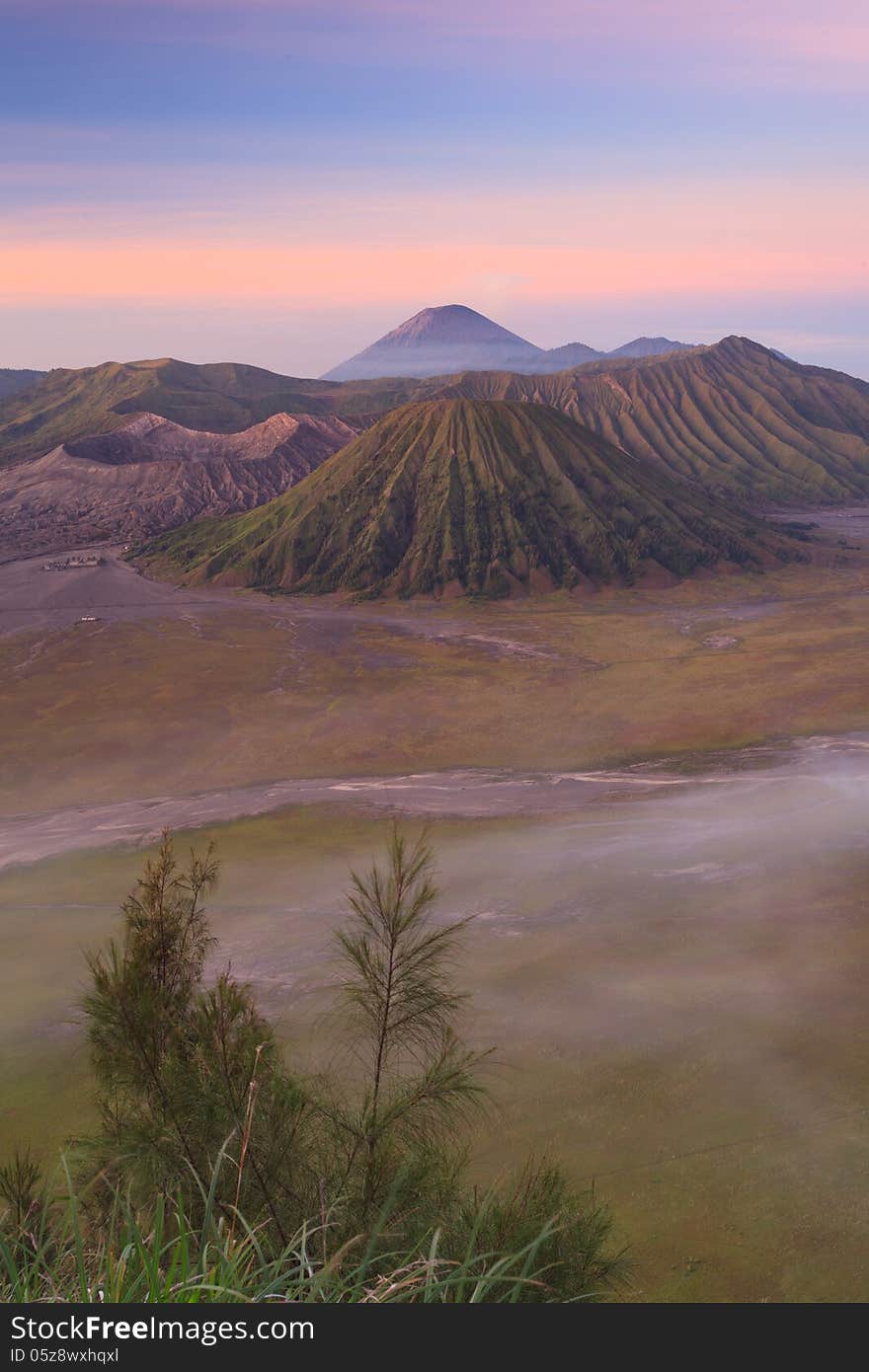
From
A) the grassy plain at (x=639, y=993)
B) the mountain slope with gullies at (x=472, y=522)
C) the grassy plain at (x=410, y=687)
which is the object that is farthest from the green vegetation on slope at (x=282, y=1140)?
the mountain slope with gullies at (x=472, y=522)

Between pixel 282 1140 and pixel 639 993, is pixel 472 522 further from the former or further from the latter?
pixel 282 1140

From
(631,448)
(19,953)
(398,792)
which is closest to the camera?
(19,953)

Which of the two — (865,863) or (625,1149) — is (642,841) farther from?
(625,1149)

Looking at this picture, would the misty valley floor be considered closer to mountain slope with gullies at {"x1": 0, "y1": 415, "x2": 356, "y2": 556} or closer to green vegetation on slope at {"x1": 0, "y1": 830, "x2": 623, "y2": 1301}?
green vegetation on slope at {"x1": 0, "y1": 830, "x2": 623, "y2": 1301}

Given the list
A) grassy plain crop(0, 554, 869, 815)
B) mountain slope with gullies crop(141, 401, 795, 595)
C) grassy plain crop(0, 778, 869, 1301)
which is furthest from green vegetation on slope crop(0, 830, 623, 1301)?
mountain slope with gullies crop(141, 401, 795, 595)

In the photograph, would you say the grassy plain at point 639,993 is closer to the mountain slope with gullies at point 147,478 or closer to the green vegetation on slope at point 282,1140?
the green vegetation on slope at point 282,1140

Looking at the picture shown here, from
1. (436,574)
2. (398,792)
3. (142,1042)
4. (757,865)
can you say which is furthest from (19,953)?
(436,574)
